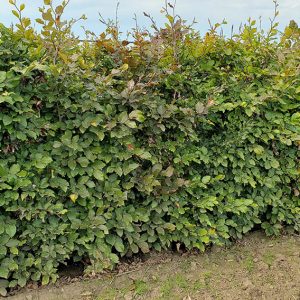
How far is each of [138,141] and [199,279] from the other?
127 centimetres

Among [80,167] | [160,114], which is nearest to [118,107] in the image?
[160,114]

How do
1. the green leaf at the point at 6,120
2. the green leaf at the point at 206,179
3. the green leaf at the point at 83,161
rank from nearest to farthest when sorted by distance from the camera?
the green leaf at the point at 6,120 < the green leaf at the point at 83,161 < the green leaf at the point at 206,179

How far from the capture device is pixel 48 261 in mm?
3209

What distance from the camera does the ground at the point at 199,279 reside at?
3271mm

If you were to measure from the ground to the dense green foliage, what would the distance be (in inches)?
6.0

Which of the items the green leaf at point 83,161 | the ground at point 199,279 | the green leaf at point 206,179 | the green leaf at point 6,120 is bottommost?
the ground at point 199,279

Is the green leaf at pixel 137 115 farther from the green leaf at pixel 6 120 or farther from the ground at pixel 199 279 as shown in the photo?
the ground at pixel 199 279

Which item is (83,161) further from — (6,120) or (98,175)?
(6,120)

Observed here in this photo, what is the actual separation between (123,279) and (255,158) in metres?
1.59

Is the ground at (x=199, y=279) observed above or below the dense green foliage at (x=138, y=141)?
below

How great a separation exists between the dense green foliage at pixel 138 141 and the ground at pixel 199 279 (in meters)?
0.15

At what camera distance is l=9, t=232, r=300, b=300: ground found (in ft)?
10.7

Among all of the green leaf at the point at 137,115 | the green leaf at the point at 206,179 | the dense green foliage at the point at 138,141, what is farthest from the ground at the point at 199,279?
the green leaf at the point at 137,115

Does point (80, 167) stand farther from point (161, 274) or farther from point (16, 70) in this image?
point (161, 274)
